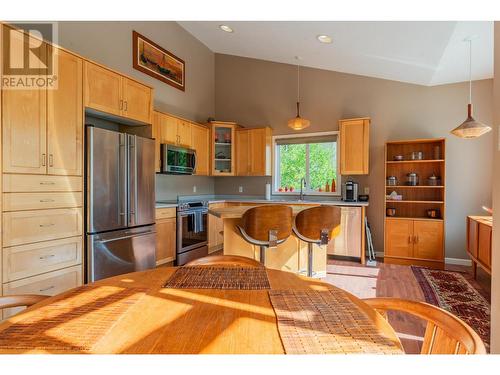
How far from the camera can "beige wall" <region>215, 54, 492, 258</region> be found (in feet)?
13.5

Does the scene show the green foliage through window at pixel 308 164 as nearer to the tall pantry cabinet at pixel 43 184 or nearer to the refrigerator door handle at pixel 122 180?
the refrigerator door handle at pixel 122 180

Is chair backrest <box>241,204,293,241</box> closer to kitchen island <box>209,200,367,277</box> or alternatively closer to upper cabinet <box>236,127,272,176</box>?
kitchen island <box>209,200,367,277</box>

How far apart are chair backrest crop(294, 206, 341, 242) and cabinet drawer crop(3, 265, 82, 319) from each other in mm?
2037

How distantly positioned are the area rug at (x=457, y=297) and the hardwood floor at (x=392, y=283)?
3.6 inches

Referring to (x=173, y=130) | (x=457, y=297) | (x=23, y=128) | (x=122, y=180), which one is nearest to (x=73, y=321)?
(x=23, y=128)

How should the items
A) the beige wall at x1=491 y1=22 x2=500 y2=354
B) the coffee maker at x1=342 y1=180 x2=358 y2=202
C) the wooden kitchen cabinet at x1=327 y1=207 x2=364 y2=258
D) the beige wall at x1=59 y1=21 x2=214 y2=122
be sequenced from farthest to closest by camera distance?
the coffee maker at x1=342 y1=180 x2=358 y2=202 < the wooden kitchen cabinet at x1=327 y1=207 x2=364 y2=258 < the beige wall at x1=59 y1=21 x2=214 y2=122 < the beige wall at x1=491 y1=22 x2=500 y2=354

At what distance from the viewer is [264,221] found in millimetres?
2236

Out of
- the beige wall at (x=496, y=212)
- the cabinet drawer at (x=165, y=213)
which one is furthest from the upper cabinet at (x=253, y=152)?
the beige wall at (x=496, y=212)

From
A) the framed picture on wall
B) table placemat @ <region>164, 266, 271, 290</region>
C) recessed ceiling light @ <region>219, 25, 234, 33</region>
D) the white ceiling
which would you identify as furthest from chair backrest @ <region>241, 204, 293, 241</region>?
A: recessed ceiling light @ <region>219, 25, 234, 33</region>

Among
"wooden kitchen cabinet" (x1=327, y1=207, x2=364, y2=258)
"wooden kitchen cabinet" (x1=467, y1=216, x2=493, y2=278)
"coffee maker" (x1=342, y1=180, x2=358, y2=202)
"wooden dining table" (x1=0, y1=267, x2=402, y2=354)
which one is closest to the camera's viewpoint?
"wooden dining table" (x1=0, y1=267, x2=402, y2=354)

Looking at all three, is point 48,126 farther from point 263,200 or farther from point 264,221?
point 263,200

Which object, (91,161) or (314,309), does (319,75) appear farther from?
(314,309)

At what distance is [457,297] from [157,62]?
5.00 m

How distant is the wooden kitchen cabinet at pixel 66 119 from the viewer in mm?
2330
